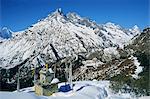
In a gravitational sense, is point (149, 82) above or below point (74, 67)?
below

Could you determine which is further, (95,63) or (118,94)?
(95,63)

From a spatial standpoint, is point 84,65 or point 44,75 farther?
point 84,65

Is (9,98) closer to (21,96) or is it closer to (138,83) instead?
(21,96)

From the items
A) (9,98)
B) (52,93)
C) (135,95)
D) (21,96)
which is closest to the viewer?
(9,98)

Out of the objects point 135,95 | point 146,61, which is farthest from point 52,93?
point 146,61

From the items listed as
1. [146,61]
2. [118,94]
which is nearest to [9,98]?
[118,94]

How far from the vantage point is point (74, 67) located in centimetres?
17225

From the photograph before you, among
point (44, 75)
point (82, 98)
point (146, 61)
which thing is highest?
point (146, 61)

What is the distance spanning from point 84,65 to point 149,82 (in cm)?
12152

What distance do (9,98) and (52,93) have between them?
64.1 feet

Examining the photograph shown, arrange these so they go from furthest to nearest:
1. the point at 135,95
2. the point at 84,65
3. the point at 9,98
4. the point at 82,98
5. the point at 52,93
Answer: the point at 84,65 → the point at 135,95 → the point at 52,93 → the point at 82,98 → the point at 9,98

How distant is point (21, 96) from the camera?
26.8 metres

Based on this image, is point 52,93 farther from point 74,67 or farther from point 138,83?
point 74,67

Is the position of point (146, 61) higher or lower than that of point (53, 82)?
higher
